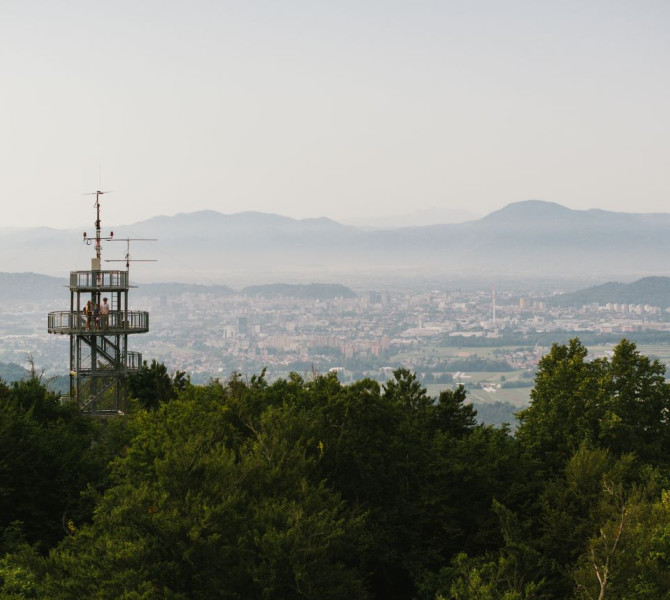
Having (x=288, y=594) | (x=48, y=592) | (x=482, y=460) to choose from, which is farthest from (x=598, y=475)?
(x=48, y=592)

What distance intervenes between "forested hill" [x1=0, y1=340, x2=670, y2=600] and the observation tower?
327cm

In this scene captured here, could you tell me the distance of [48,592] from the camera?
27125 millimetres

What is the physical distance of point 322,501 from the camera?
30.8 metres

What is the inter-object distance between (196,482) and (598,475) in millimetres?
15615

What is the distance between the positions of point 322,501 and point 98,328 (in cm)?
2228

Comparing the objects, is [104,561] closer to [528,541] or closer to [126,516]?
[126,516]

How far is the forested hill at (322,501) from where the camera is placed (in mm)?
27734

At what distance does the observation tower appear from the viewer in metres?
50.2

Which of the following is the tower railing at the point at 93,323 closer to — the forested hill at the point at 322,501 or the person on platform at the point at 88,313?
the person on platform at the point at 88,313

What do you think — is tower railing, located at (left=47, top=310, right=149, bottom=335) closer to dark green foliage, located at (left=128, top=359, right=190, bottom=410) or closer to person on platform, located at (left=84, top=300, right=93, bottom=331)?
person on platform, located at (left=84, top=300, right=93, bottom=331)

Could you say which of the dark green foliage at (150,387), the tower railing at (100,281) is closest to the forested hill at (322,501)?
the tower railing at (100,281)

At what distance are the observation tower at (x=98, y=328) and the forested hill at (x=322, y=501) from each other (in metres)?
3.27

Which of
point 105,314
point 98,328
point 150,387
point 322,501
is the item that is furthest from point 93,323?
point 322,501

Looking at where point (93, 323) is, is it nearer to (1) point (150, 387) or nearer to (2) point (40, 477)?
(1) point (150, 387)
